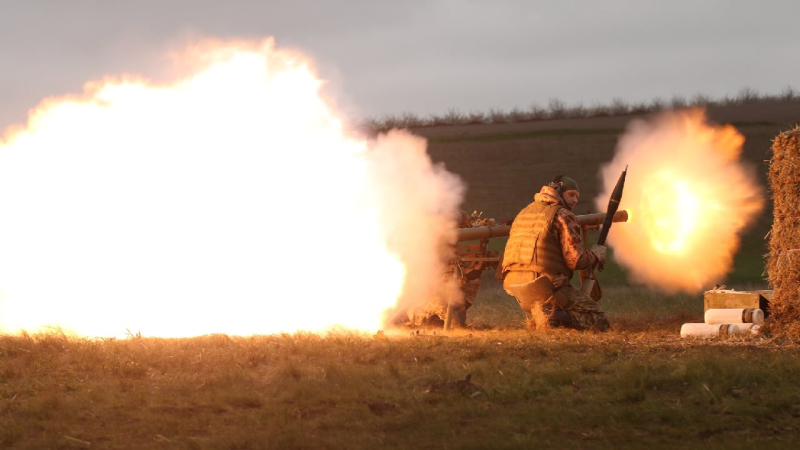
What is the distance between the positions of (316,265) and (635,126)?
22.3 ft

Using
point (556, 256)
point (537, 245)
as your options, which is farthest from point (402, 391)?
point (556, 256)

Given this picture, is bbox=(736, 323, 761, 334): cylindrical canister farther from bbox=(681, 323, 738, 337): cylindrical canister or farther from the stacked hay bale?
the stacked hay bale

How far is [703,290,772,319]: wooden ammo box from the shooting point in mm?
14227

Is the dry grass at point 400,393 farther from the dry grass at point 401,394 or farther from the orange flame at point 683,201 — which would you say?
the orange flame at point 683,201

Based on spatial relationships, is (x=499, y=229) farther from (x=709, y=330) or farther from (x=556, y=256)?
(x=709, y=330)

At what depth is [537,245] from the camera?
14500 millimetres

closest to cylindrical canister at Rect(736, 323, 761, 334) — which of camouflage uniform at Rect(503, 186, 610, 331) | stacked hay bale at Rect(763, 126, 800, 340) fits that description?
stacked hay bale at Rect(763, 126, 800, 340)

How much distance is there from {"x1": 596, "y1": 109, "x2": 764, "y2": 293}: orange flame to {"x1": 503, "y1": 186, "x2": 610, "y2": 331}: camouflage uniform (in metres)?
2.59

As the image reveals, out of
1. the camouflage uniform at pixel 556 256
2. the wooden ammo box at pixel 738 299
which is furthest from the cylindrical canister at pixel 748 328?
the camouflage uniform at pixel 556 256

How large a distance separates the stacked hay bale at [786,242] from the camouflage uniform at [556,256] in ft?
8.20

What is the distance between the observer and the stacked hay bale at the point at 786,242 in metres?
13.1

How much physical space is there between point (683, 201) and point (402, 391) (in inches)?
337

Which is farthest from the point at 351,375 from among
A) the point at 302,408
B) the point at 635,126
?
the point at 635,126

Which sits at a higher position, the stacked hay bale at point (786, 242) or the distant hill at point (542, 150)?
the distant hill at point (542, 150)
